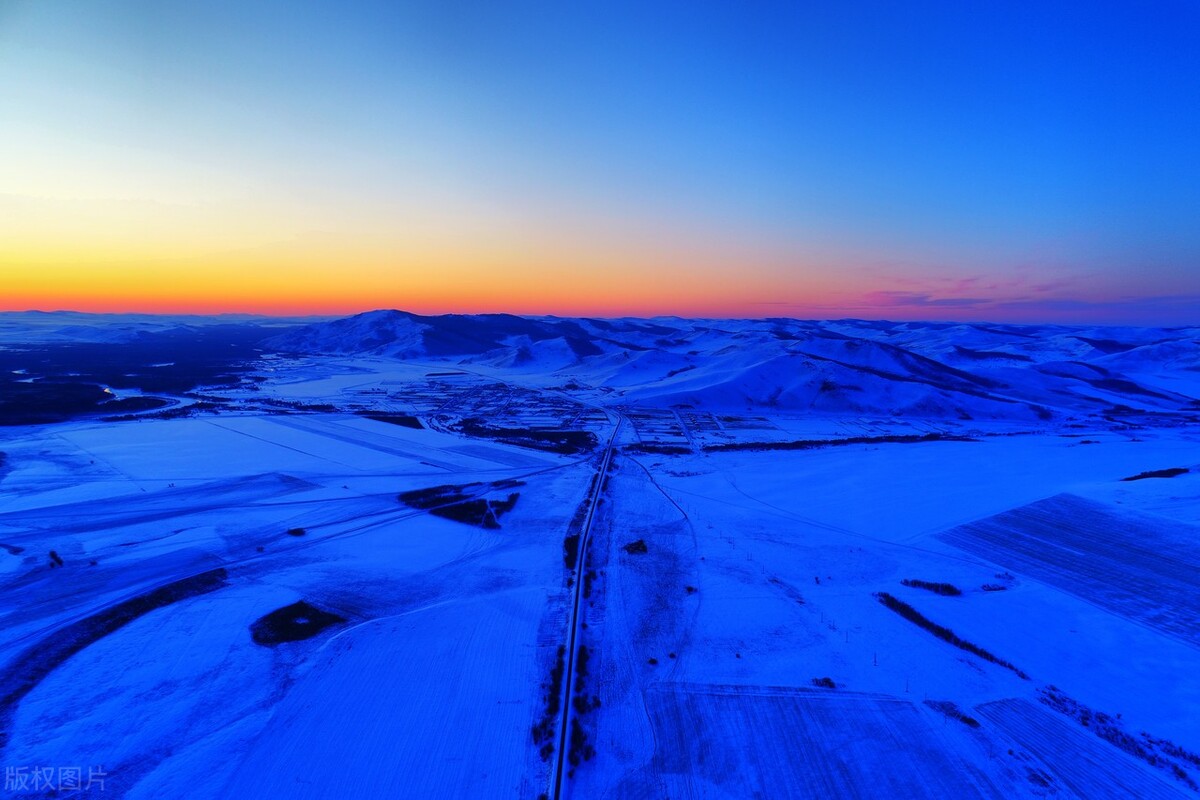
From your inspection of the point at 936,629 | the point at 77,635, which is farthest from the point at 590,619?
the point at 77,635

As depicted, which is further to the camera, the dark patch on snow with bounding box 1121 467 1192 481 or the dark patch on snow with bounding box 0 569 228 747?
the dark patch on snow with bounding box 1121 467 1192 481

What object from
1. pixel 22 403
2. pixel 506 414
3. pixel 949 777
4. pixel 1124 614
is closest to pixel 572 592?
pixel 949 777

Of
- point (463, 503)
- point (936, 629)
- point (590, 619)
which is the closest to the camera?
point (936, 629)

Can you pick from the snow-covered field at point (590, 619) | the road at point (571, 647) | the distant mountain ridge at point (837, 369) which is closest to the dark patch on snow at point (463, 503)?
the snow-covered field at point (590, 619)

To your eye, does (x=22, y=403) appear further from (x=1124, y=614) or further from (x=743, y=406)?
(x=1124, y=614)

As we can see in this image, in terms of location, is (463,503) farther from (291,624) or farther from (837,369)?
(837,369)

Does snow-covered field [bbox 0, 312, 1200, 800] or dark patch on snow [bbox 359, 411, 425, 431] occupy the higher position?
dark patch on snow [bbox 359, 411, 425, 431]

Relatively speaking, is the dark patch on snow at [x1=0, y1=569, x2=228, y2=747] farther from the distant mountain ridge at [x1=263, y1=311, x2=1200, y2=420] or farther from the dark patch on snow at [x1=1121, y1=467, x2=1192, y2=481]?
the distant mountain ridge at [x1=263, y1=311, x2=1200, y2=420]

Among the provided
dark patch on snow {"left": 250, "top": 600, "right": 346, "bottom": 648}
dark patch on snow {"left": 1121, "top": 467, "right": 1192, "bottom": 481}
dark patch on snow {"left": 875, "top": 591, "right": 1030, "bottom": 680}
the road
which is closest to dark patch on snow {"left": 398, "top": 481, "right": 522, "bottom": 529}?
the road
